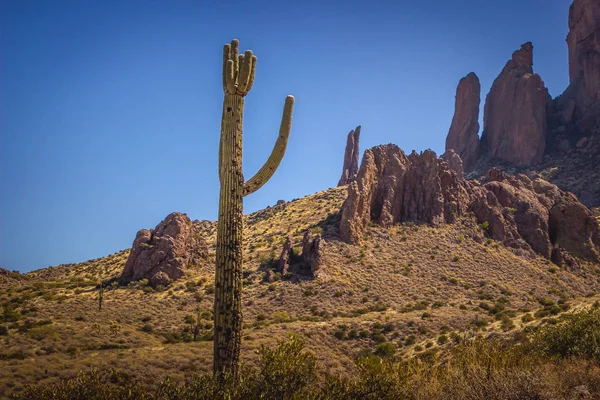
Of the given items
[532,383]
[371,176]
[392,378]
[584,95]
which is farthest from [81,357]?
[584,95]

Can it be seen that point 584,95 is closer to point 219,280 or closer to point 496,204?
point 496,204

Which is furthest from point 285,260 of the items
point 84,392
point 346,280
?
point 84,392

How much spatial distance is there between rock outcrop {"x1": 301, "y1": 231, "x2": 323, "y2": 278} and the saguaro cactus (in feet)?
101

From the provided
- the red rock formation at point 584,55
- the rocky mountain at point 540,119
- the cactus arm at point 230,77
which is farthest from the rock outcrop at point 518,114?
the cactus arm at point 230,77

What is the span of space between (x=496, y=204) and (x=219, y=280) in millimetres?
53408

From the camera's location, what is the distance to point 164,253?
146 ft

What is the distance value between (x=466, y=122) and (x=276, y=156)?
103435 mm

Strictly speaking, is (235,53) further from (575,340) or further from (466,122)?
(466,122)

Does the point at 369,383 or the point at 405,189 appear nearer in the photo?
the point at 369,383

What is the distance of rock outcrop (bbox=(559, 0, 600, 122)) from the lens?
305ft

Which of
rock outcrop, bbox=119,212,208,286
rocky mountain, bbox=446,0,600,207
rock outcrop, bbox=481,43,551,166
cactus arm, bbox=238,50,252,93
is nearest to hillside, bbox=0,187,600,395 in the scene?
rock outcrop, bbox=119,212,208,286

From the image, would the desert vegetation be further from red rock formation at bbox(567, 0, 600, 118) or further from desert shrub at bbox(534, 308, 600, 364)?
red rock formation at bbox(567, 0, 600, 118)

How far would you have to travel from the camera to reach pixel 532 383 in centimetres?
1130

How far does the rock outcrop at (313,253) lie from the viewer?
42.6 metres
